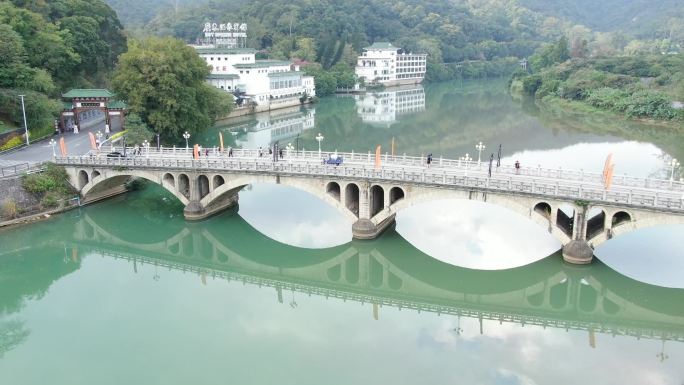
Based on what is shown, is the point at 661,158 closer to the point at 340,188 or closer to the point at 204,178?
the point at 340,188

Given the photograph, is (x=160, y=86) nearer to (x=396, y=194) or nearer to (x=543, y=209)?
(x=396, y=194)

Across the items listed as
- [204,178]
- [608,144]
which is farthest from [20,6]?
[608,144]

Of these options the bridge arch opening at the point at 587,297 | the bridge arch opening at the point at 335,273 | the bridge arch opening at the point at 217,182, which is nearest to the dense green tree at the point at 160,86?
the bridge arch opening at the point at 217,182

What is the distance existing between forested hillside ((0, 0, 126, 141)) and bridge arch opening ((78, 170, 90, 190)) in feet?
34.0

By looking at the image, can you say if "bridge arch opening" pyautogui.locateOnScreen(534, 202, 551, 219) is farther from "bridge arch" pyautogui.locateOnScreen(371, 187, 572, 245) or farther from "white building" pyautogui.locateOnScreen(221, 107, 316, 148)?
"white building" pyautogui.locateOnScreen(221, 107, 316, 148)

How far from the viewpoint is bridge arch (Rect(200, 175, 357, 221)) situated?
38312 millimetres

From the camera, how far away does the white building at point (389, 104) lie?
100000mm

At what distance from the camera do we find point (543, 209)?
3400cm

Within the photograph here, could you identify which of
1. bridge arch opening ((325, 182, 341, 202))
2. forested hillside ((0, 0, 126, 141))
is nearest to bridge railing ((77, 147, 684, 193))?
bridge arch opening ((325, 182, 341, 202))

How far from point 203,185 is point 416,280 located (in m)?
18.0

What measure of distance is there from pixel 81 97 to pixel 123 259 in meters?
23.6

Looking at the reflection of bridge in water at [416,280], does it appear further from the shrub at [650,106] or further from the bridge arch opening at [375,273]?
the shrub at [650,106]

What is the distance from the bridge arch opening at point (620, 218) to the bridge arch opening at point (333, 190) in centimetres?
1679

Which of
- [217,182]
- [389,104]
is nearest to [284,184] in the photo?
[217,182]
